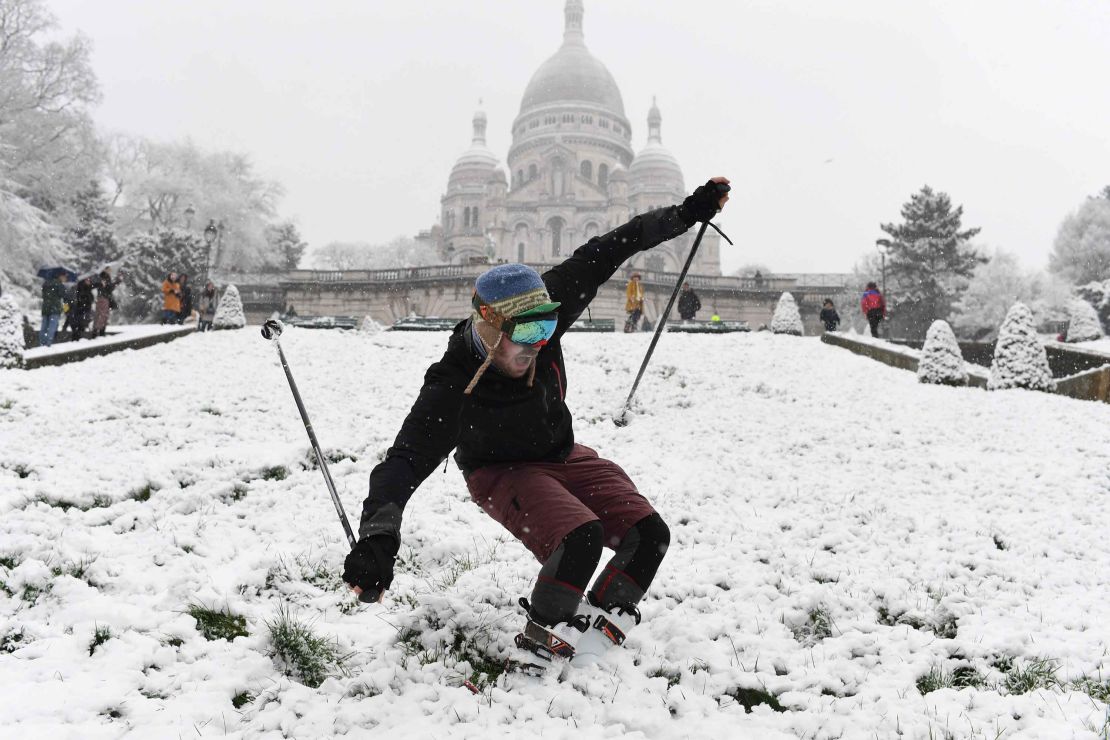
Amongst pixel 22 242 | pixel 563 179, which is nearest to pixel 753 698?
pixel 22 242

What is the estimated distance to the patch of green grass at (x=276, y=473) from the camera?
6561 mm

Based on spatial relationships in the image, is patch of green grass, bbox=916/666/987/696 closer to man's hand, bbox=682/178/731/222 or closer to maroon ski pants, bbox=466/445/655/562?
maroon ski pants, bbox=466/445/655/562

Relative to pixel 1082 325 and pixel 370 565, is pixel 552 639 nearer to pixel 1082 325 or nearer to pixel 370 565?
pixel 370 565

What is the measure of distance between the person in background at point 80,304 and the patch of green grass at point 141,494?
11.7m

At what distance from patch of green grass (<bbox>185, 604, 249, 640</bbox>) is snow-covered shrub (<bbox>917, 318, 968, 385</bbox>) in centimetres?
1258

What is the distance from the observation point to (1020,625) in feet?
12.1

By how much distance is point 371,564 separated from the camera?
8.59 ft

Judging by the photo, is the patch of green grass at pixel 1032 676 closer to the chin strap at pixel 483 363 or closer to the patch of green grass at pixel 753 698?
the patch of green grass at pixel 753 698

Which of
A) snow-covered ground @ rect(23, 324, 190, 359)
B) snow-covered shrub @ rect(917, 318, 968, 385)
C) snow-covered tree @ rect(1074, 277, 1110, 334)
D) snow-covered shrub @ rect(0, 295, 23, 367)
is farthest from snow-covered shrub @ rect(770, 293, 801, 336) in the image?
snow-covered tree @ rect(1074, 277, 1110, 334)

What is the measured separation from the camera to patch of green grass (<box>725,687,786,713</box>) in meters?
3.12

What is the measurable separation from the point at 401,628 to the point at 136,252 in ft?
144

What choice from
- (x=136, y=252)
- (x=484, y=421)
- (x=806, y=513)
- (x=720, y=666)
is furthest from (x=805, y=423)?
(x=136, y=252)

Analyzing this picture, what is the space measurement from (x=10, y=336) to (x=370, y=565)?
12.3 meters

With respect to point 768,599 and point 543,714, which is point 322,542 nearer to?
point 543,714
